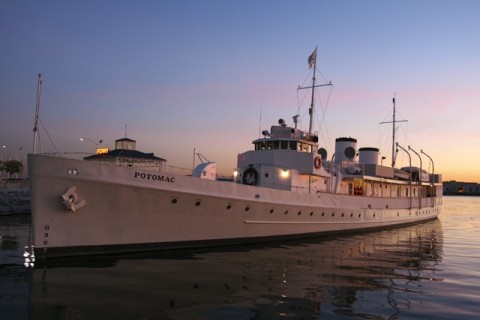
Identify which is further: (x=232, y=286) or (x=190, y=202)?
(x=190, y=202)

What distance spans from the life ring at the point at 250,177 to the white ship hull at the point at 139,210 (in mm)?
2287

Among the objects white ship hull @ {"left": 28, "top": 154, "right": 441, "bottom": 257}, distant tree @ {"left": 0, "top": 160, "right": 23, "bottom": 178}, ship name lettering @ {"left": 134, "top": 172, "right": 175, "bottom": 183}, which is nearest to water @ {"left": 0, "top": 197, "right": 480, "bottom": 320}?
white ship hull @ {"left": 28, "top": 154, "right": 441, "bottom": 257}

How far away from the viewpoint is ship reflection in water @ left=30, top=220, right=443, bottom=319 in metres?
8.56

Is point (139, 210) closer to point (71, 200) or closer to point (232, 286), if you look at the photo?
point (71, 200)

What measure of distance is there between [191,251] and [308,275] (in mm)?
5045

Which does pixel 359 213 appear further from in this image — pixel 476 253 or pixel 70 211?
pixel 70 211

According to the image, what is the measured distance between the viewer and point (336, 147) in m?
32.5

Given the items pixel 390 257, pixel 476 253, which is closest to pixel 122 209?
pixel 390 257

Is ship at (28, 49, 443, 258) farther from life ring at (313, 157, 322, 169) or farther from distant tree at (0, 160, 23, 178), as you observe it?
distant tree at (0, 160, 23, 178)

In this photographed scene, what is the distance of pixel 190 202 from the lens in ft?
51.2

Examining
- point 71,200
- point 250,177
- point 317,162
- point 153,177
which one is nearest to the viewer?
point 71,200

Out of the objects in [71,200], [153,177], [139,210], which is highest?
[153,177]

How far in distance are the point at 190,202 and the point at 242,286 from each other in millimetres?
5560

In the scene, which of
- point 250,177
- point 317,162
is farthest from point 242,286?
point 317,162
